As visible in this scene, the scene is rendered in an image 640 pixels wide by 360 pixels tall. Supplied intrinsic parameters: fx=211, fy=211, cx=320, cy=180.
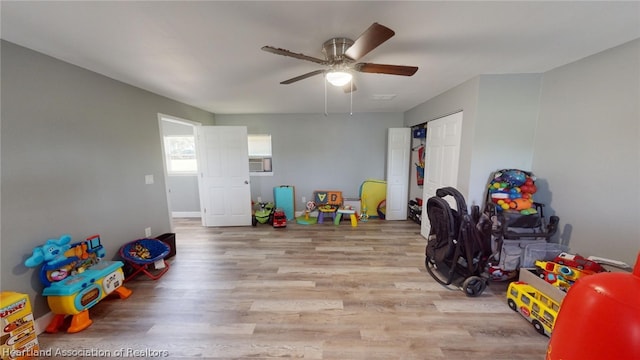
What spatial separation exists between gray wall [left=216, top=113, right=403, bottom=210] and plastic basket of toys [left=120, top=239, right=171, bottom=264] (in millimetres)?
2333

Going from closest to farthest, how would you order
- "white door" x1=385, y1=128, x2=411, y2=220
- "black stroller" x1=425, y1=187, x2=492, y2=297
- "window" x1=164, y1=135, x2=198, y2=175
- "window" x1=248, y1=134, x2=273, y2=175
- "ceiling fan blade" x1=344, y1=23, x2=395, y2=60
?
"ceiling fan blade" x1=344, y1=23, x2=395, y2=60 → "black stroller" x1=425, y1=187, x2=492, y2=297 → "white door" x1=385, y1=128, x2=411, y2=220 → "window" x1=164, y1=135, x2=198, y2=175 → "window" x1=248, y1=134, x2=273, y2=175

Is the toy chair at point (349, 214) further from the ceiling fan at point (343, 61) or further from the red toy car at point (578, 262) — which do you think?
the ceiling fan at point (343, 61)

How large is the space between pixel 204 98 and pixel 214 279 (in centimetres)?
272

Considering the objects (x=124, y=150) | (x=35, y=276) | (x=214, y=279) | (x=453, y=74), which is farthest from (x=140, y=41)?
(x=453, y=74)

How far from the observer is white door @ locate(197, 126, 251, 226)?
4059 millimetres

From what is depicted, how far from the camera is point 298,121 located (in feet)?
15.5

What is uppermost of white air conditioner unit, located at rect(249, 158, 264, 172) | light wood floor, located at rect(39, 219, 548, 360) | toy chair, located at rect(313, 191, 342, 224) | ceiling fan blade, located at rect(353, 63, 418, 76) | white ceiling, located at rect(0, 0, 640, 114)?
white ceiling, located at rect(0, 0, 640, 114)

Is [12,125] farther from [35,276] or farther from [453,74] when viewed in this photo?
[453,74]

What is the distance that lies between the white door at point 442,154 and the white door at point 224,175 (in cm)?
334

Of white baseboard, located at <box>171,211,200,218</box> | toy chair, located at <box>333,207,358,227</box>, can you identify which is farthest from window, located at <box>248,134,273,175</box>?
toy chair, located at <box>333,207,358,227</box>

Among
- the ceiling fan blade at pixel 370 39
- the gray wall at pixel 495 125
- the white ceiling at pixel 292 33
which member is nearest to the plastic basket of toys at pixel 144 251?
the white ceiling at pixel 292 33

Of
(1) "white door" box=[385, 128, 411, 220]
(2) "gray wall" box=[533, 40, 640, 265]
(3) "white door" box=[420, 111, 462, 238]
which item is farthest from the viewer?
(1) "white door" box=[385, 128, 411, 220]

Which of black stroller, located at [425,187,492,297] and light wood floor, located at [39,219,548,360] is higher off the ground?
black stroller, located at [425,187,492,297]

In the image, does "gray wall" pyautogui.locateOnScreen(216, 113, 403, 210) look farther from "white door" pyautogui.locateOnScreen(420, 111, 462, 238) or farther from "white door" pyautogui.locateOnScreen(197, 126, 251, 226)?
"white door" pyautogui.locateOnScreen(420, 111, 462, 238)
